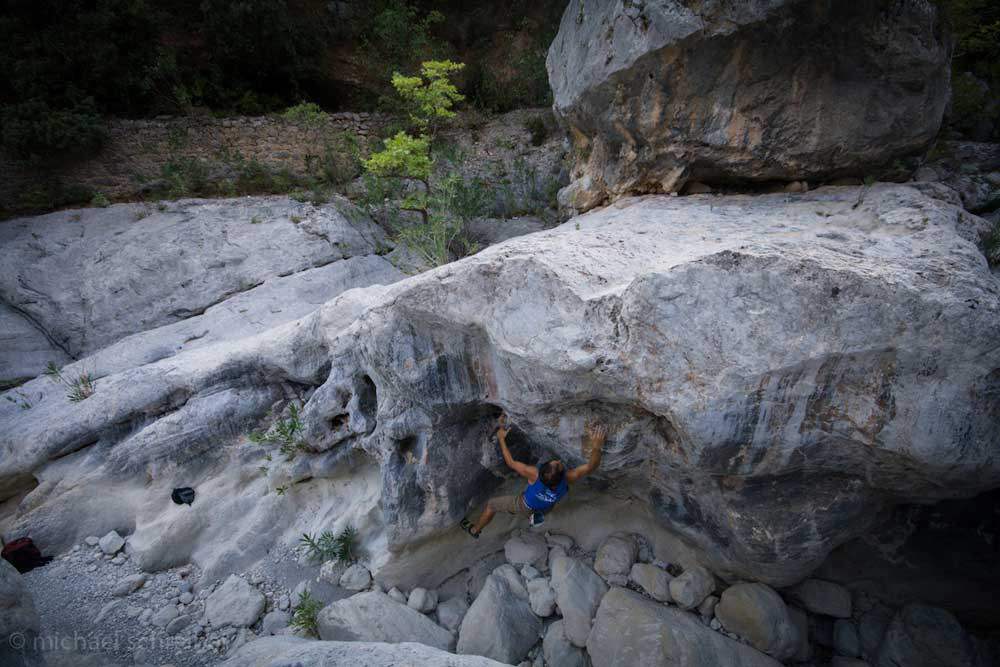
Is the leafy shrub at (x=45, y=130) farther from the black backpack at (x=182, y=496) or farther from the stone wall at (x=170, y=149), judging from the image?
the black backpack at (x=182, y=496)

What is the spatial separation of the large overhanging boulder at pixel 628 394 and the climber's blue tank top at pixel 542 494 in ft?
1.06

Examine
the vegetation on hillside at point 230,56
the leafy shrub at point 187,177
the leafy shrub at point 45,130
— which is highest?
the vegetation on hillside at point 230,56

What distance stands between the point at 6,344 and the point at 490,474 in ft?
26.3

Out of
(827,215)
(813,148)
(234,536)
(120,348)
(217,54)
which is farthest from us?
(217,54)

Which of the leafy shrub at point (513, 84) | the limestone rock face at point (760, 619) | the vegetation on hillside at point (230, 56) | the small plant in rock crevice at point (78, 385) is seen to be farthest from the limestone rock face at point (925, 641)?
the vegetation on hillside at point (230, 56)

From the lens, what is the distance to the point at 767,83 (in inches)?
136

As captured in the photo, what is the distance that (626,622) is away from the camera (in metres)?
2.97

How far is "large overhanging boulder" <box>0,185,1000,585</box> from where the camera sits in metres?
2.07

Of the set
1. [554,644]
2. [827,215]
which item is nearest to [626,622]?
[554,644]

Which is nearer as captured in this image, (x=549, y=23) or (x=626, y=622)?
(x=626, y=622)

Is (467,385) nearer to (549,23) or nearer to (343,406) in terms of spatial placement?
(343,406)

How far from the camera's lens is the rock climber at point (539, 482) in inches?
116

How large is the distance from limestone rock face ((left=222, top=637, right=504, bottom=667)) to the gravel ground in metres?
1.28

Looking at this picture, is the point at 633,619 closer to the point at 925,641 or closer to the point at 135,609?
the point at 925,641
